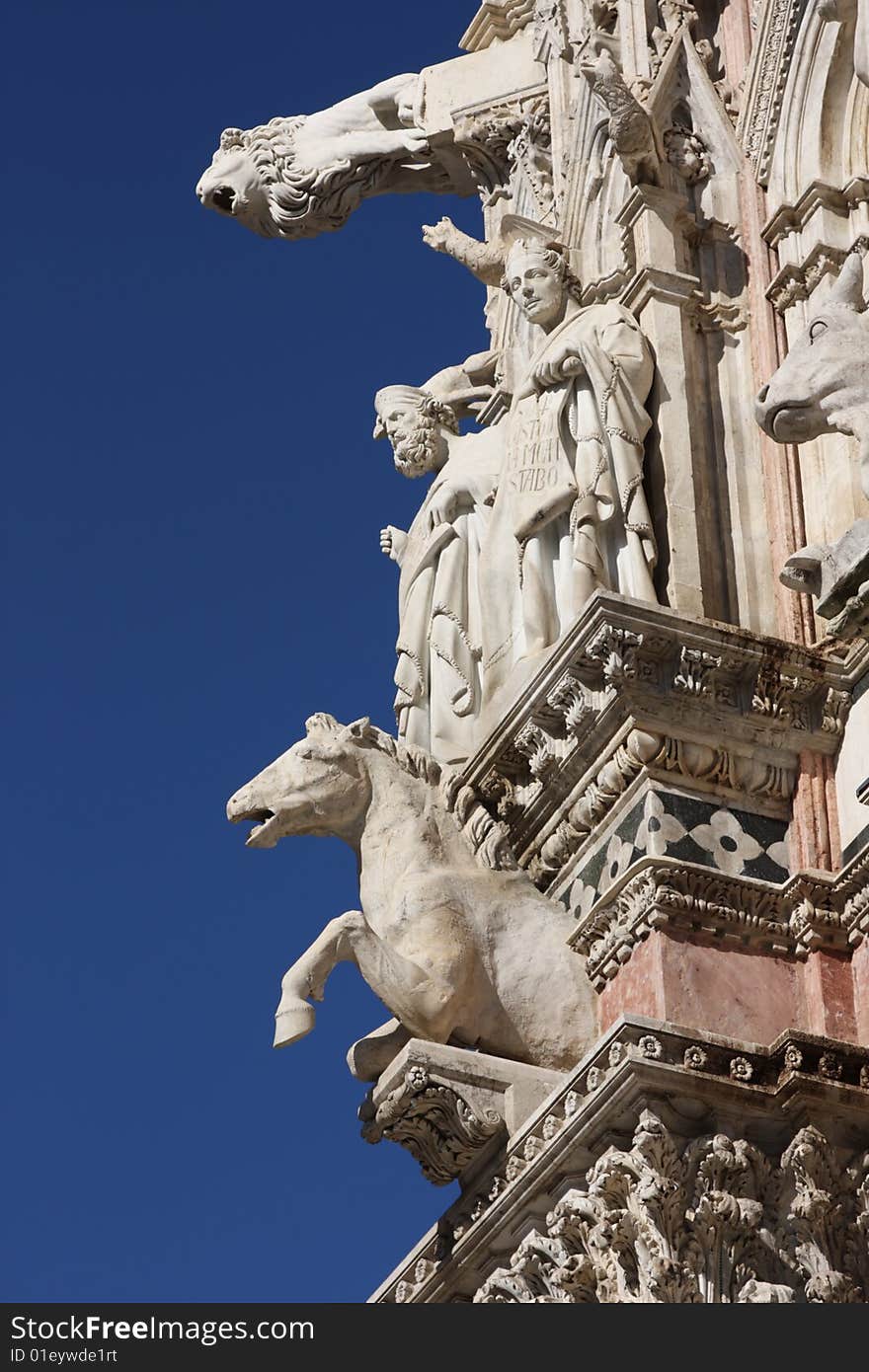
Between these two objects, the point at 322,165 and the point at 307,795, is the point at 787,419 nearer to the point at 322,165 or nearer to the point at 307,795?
the point at 307,795

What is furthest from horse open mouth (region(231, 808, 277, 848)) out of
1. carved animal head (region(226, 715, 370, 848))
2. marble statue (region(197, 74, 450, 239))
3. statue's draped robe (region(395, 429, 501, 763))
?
marble statue (region(197, 74, 450, 239))

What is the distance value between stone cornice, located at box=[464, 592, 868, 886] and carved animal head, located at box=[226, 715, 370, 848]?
934 mm

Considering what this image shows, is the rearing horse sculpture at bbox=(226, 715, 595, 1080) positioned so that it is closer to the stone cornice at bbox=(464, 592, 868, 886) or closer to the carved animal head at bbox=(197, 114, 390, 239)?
the stone cornice at bbox=(464, 592, 868, 886)

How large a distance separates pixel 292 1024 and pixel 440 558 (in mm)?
3387

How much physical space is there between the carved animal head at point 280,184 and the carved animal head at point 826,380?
5867mm

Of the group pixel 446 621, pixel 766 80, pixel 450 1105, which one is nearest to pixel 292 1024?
pixel 450 1105

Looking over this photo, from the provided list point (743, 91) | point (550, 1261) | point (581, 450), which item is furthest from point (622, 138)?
point (550, 1261)

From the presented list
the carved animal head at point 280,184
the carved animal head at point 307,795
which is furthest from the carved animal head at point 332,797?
the carved animal head at point 280,184

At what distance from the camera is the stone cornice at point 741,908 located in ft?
40.0

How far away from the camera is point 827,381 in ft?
39.5

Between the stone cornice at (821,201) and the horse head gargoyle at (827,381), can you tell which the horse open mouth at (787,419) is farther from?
the stone cornice at (821,201)

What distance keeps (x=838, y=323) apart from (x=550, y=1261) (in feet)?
12.2

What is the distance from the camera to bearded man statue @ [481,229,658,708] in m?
13.6

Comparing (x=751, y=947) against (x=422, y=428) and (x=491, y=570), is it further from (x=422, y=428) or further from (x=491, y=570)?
(x=422, y=428)
